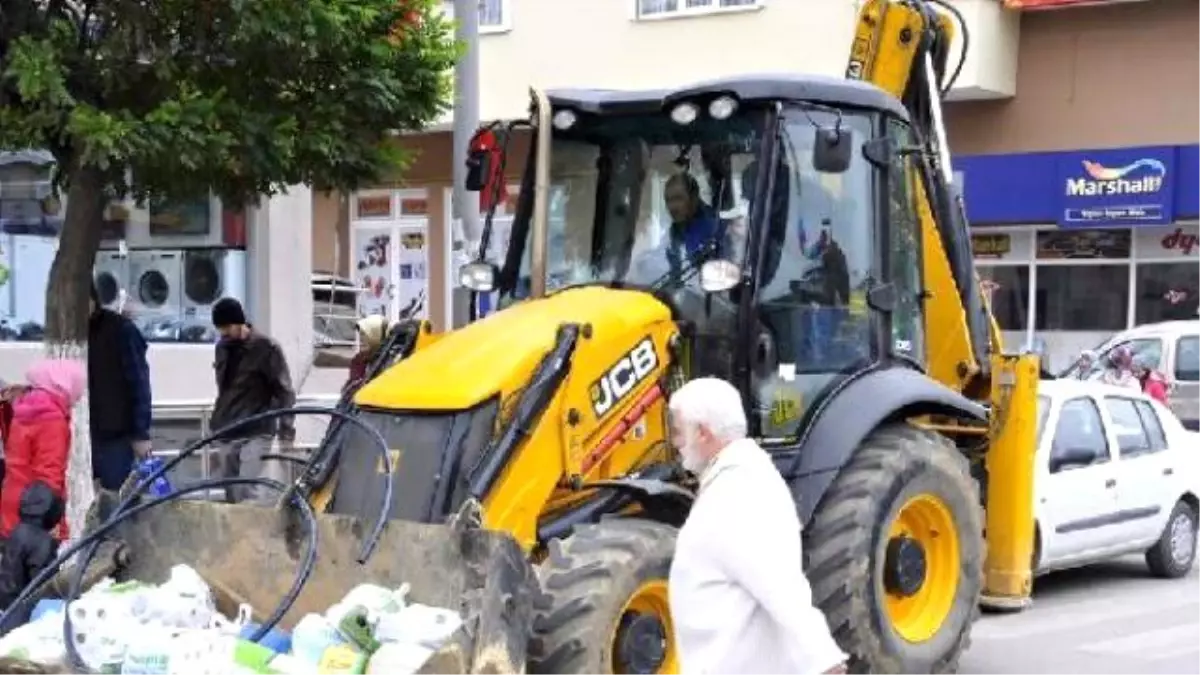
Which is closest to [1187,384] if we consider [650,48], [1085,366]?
[1085,366]

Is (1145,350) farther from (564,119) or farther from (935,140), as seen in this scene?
(564,119)

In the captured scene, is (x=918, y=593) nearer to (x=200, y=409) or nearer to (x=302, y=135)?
(x=302, y=135)

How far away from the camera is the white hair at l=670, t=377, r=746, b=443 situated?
4.67 m

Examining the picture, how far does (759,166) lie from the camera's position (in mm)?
7234

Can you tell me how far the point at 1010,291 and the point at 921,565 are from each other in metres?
17.9

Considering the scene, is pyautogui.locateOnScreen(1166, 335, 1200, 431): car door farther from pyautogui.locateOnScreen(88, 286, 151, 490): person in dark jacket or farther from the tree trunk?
the tree trunk

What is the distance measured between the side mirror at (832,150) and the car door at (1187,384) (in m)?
13.4

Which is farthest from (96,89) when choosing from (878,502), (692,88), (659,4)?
(659,4)

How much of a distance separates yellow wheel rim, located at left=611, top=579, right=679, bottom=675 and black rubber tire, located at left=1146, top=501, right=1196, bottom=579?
270 inches

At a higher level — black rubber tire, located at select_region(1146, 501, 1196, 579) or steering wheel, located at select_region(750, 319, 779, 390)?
steering wheel, located at select_region(750, 319, 779, 390)

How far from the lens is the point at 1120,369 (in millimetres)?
18641

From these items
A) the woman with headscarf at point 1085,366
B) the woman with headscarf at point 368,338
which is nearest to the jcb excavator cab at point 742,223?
the woman with headscarf at point 368,338

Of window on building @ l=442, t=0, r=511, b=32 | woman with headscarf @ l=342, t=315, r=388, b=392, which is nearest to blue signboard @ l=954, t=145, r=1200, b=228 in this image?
window on building @ l=442, t=0, r=511, b=32

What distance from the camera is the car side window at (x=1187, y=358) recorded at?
770 inches
